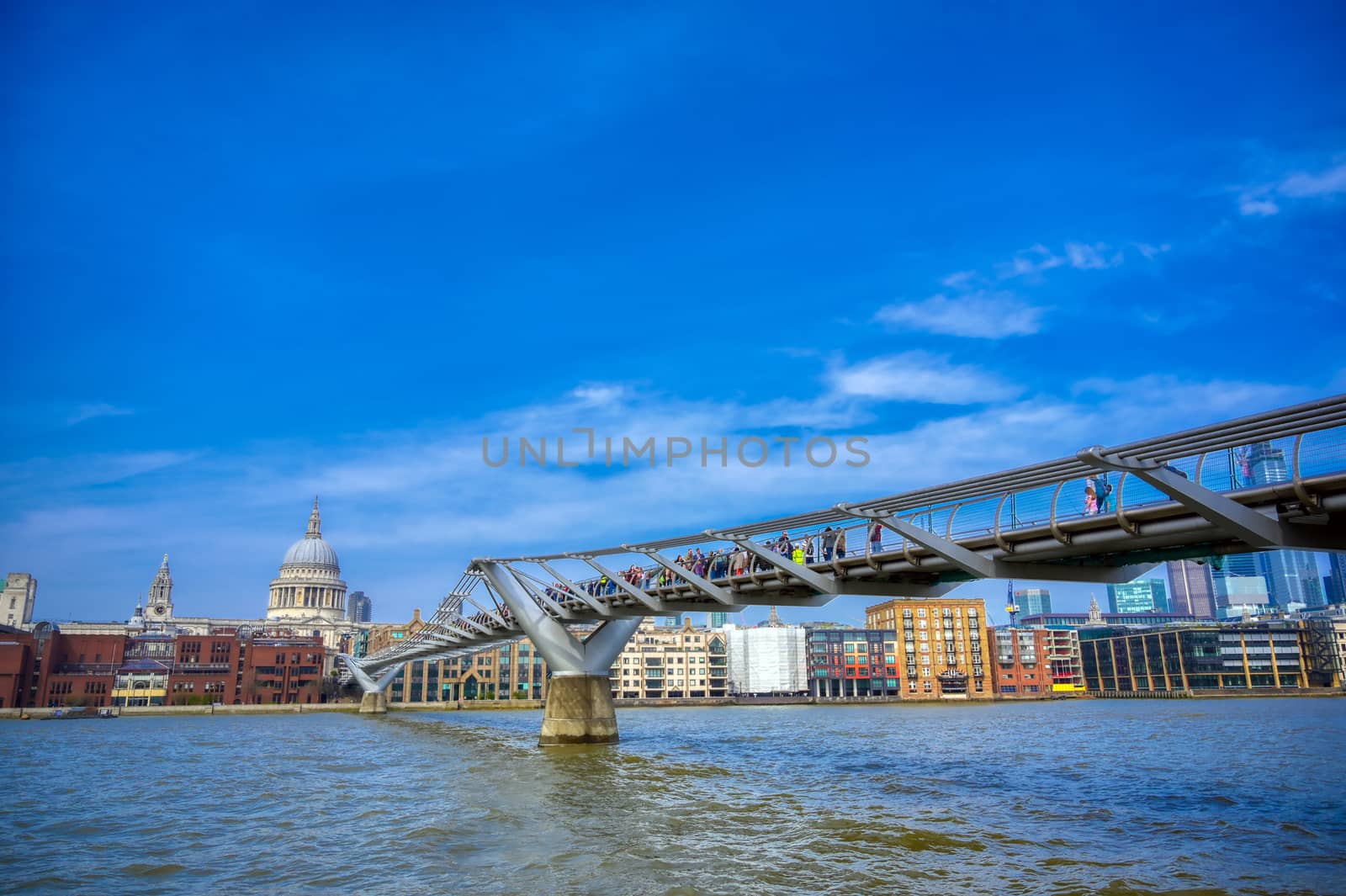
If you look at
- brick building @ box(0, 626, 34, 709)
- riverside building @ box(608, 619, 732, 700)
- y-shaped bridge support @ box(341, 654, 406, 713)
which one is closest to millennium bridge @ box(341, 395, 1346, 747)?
y-shaped bridge support @ box(341, 654, 406, 713)

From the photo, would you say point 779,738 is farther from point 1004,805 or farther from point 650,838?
point 650,838

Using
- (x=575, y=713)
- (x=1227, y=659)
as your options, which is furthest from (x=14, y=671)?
(x=1227, y=659)

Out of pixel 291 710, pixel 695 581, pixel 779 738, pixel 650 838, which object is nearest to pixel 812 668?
pixel 291 710

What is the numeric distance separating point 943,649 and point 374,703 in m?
87.9

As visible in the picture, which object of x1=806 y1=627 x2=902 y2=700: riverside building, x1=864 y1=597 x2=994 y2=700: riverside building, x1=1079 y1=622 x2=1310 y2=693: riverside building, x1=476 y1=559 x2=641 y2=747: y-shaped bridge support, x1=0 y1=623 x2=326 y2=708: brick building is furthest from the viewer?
x1=806 y1=627 x2=902 y2=700: riverside building

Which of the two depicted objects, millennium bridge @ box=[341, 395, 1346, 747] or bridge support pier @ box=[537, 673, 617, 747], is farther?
bridge support pier @ box=[537, 673, 617, 747]

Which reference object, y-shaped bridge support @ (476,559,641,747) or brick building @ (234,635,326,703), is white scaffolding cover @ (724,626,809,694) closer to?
brick building @ (234,635,326,703)

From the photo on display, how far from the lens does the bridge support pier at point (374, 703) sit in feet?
347

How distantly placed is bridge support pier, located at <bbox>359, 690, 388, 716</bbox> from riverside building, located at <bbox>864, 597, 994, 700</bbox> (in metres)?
79.7

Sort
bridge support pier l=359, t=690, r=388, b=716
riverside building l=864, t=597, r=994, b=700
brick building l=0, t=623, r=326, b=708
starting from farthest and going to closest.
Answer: riverside building l=864, t=597, r=994, b=700
bridge support pier l=359, t=690, r=388, b=716
brick building l=0, t=623, r=326, b=708

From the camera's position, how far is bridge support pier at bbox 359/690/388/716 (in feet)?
347

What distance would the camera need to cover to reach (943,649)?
479ft

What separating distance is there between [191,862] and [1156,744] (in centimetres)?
4459

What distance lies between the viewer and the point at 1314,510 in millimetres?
16156
